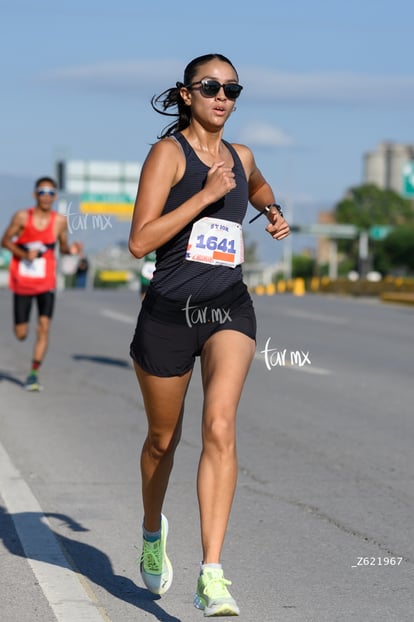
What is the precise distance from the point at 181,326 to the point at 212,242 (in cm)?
34

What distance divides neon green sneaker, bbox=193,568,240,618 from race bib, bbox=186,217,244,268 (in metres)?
1.13

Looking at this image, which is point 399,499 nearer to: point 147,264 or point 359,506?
point 359,506

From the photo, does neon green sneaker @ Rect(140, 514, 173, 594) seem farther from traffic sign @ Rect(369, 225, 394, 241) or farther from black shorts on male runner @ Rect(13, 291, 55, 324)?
traffic sign @ Rect(369, 225, 394, 241)

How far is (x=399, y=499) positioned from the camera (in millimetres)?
7660

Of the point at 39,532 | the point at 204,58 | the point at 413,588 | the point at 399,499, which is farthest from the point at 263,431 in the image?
the point at 204,58

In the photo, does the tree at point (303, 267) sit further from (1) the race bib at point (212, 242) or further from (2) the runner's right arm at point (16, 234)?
(1) the race bib at point (212, 242)

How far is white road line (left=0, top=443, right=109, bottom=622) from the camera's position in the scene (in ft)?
17.0

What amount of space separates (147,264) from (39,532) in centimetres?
842

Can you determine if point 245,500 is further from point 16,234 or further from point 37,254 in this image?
point 16,234

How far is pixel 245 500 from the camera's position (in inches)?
301

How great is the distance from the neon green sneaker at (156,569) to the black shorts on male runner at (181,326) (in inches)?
27.3

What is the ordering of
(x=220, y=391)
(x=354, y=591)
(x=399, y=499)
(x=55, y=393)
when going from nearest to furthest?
(x=220, y=391) < (x=354, y=591) < (x=399, y=499) < (x=55, y=393)

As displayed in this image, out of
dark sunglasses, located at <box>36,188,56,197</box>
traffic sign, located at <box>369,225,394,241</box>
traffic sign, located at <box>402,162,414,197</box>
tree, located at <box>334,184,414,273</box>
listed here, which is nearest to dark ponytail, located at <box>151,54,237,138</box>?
dark sunglasses, located at <box>36,188,56,197</box>

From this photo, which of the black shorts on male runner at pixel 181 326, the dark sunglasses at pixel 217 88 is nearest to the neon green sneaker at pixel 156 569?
the black shorts on male runner at pixel 181 326
